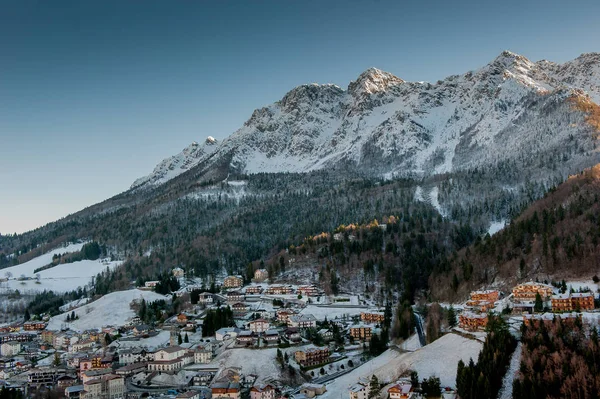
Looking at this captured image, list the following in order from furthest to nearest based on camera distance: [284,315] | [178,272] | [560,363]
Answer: [178,272] → [284,315] → [560,363]

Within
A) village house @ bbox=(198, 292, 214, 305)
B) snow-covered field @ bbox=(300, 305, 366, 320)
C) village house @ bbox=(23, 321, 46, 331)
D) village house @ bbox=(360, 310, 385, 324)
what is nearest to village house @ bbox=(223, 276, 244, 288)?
village house @ bbox=(198, 292, 214, 305)

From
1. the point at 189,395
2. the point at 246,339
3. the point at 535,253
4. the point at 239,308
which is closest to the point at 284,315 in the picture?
the point at 239,308

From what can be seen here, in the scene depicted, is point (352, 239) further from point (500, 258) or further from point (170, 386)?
point (170, 386)

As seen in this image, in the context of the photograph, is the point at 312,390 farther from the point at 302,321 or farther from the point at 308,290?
the point at 308,290

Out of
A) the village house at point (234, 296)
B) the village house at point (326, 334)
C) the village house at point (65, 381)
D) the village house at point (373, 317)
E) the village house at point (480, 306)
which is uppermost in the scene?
the village house at point (234, 296)

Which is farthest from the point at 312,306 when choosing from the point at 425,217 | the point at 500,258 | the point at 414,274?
the point at 425,217

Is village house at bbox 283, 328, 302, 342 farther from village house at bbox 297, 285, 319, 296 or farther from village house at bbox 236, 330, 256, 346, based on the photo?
village house at bbox 297, 285, 319, 296

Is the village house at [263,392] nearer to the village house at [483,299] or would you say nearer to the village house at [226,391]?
the village house at [226,391]

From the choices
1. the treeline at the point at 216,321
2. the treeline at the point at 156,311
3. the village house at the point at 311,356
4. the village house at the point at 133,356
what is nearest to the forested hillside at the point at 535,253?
the village house at the point at 311,356
